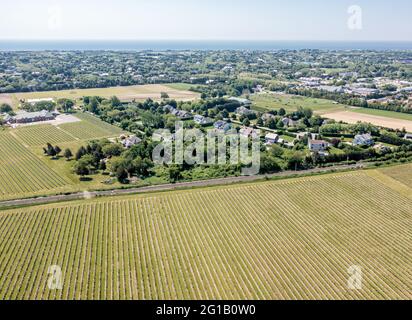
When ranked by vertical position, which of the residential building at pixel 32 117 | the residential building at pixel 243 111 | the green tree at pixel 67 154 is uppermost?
the residential building at pixel 32 117

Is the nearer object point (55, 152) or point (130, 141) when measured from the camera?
point (55, 152)

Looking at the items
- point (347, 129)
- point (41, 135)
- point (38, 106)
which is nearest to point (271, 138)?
point (347, 129)

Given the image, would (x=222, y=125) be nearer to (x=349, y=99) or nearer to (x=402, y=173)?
(x=402, y=173)

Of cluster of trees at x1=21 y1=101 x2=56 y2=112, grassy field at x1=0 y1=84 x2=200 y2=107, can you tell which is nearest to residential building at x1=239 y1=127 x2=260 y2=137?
A: grassy field at x1=0 y1=84 x2=200 y2=107

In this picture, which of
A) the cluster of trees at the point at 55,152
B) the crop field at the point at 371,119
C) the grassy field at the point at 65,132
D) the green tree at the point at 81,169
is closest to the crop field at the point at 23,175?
the cluster of trees at the point at 55,152

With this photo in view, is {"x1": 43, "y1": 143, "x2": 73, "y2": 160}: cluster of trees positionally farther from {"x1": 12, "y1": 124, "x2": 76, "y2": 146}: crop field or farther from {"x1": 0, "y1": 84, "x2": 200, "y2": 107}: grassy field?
{"x1": 0, "y1": 84, "x2": 200, "y2": 107}: grassy field

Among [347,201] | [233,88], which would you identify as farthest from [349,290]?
[233,88]

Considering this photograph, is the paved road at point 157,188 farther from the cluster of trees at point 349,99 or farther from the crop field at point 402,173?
the cluster of trees at point 349,99
